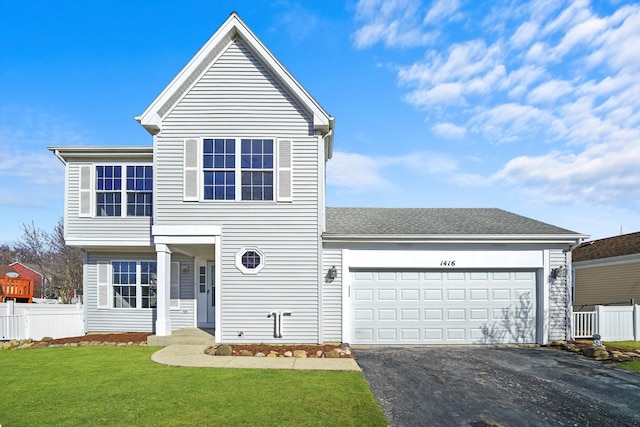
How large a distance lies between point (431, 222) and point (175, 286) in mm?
9129

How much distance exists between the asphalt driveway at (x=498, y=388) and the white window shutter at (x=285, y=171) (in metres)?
4.89

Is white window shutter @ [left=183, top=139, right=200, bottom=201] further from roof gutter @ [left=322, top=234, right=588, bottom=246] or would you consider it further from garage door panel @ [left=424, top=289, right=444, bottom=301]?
garage door panel @ [left=424, top=289, right=444, bottom=301]

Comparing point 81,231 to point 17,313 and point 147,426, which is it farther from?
point 147,426

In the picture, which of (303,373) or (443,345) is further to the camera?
(443,345)

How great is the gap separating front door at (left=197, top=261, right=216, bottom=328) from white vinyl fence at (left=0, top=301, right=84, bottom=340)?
401 cm

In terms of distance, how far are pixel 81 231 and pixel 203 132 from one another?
5.42m

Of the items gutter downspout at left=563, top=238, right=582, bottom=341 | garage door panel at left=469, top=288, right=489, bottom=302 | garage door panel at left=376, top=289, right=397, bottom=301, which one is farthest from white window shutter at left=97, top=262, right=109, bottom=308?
gutter downspout at left=563, top=238, right=582, bottom=341

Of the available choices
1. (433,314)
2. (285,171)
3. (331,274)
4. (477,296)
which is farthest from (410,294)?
(285,171)

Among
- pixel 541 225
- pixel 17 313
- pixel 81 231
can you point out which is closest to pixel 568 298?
pixel 541 225

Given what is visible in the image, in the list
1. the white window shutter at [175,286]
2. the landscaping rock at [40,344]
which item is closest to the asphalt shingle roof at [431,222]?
the white window shutter at [175,286]

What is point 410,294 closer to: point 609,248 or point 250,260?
point 250,260

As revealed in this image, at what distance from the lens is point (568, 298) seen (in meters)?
12.5

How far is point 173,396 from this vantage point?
6.94 meters

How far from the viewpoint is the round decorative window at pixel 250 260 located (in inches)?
475
